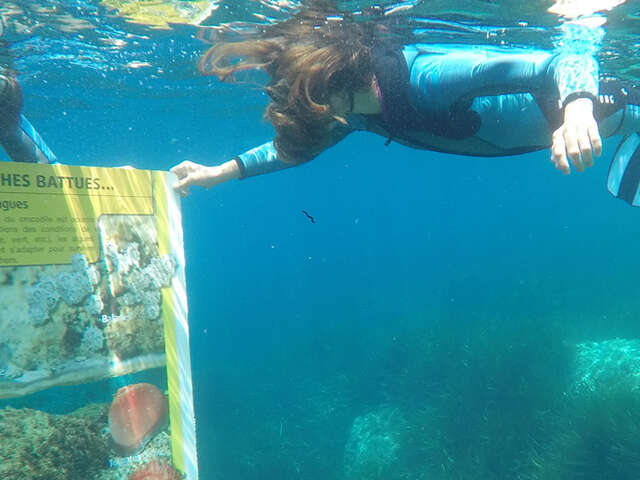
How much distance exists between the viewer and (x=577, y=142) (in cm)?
193

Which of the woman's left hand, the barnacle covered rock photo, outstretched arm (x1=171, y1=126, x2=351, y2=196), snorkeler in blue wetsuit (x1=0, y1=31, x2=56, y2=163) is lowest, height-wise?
the barnacle covered rock photo

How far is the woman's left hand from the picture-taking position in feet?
6.15

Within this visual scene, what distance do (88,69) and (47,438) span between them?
12.7 meters

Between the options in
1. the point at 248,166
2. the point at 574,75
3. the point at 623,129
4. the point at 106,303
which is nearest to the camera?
the point at 574,75

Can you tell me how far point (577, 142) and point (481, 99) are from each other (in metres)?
1.06

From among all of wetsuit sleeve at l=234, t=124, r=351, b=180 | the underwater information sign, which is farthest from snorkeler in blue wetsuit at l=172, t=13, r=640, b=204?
the underwater information sign

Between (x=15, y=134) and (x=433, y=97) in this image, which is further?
(x=15, y=134)

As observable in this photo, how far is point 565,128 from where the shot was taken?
1995 mm

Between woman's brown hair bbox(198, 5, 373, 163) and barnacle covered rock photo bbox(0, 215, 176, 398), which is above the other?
woman's brown hair bbox(198, 5, 373, 163)

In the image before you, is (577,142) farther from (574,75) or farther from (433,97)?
(433,97)

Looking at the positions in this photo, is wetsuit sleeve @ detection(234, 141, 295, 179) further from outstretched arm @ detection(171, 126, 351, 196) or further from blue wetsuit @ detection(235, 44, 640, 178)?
blue wetsuit @ detection(235, 44, 640, 178)

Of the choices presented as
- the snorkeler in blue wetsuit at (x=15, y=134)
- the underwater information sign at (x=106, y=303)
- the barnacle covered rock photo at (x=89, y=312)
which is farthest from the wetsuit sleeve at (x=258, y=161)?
the snorkeler in blue wetsuit at (x=15, y=134)

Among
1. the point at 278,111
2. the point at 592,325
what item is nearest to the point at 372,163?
the point at 592,325

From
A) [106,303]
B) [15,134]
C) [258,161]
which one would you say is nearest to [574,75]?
[258,161]
